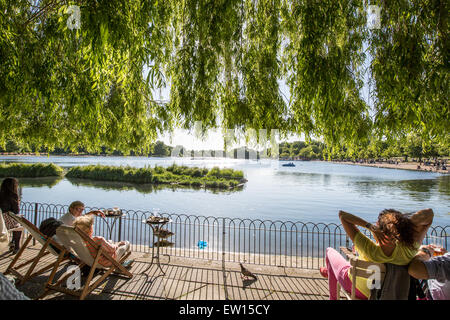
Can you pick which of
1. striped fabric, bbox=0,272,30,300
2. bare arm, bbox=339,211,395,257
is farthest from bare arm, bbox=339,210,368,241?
striped fabric, bbox=0,272,30,300

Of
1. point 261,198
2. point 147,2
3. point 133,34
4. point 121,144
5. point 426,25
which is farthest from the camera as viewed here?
point 261,198

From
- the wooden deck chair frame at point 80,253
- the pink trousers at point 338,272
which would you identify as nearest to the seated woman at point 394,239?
the pink trousers at point 338,272

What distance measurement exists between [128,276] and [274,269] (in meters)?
2.91

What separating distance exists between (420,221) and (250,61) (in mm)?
3009

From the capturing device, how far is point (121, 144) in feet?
18.7

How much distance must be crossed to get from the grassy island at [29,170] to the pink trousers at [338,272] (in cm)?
4900

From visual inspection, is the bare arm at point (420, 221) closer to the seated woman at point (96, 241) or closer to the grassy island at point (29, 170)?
the seated woman at point (96, 241)

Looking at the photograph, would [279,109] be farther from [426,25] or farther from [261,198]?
[261,198]

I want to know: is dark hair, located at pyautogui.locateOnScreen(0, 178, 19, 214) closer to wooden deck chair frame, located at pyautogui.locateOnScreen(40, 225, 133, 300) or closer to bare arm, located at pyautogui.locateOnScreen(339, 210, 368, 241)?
wooden deck chair frame, located at pyautogui.locateOnScreen(40, 225, 133, 300)

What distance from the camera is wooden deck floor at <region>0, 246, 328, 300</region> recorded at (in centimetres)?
393

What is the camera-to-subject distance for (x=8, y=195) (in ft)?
16.8

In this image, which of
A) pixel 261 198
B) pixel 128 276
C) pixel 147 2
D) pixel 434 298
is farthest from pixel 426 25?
pixel 261 198

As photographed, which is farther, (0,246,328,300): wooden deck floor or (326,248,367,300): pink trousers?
(0,246,328,300): wooden deck floor

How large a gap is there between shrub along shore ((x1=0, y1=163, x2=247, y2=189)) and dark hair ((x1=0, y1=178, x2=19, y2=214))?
29.5m
